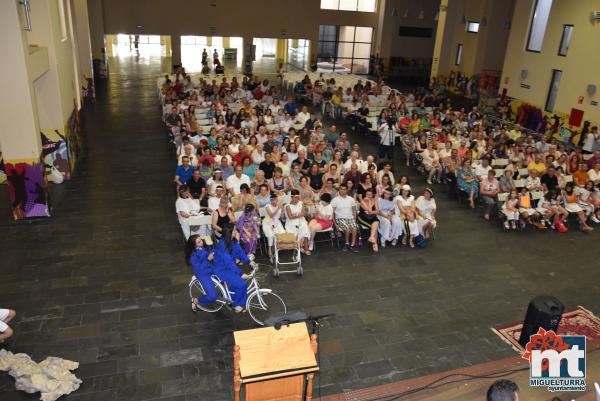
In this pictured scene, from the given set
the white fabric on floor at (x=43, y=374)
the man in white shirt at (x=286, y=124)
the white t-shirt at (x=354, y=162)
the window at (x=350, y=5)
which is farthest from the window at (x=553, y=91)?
the white fabric on floor at (x=43, y=374)

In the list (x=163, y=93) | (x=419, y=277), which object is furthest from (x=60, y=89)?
(x=419, y=277)

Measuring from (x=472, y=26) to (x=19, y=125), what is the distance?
77.7 ft

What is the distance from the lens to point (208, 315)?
7.06 meters

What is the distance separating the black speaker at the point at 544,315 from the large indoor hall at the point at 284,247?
0.03 m

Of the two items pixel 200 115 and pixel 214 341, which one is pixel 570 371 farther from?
pixel 200 115

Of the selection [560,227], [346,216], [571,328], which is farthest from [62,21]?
[571,328]

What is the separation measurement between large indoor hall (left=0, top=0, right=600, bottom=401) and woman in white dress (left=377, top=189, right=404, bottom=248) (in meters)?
0.04

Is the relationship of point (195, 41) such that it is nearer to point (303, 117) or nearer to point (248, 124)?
point (303, 117)

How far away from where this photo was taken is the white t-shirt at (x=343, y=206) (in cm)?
923

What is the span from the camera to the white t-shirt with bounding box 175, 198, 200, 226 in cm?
869

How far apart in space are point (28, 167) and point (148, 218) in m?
2.48

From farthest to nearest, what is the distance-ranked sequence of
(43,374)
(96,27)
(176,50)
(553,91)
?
(176,50) < (96,27) < (553,91) < (43,374)

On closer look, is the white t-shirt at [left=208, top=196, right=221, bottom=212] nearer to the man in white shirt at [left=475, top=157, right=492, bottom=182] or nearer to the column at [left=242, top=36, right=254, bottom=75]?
the man in white shirt at [left=475, top=157, right=492, bottom=182]

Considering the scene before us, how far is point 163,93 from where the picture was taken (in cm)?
1883
